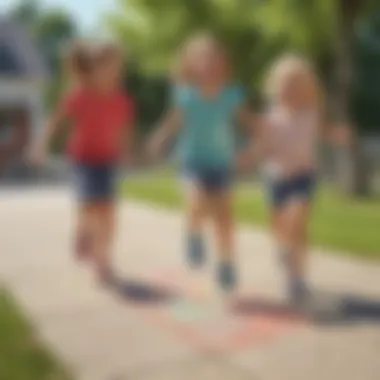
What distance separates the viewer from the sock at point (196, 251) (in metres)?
2.26

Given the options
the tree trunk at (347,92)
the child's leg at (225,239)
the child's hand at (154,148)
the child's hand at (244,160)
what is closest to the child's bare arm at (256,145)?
the child's hand at (244,160)

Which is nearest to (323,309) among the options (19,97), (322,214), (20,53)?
(322,214)

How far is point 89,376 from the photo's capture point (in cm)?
157

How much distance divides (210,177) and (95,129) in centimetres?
32

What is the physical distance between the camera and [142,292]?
2.14 meters

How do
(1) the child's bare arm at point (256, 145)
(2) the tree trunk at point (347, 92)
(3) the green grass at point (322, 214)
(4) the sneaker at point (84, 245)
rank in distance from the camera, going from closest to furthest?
(1) the child's bare arm at point (256, 145) → (4) the sneaker at point (84, 245) → (3) the green grass at point (322, 214) → (2) the tree trunk at point (347, 92)

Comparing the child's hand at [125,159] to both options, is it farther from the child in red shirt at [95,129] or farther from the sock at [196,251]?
the sock at [196,251]

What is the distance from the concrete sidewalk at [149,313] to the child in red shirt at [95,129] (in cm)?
22

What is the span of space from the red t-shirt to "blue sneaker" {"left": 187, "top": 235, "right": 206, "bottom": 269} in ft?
1.13

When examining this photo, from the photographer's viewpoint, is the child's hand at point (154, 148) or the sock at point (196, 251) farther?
the sock at point (196, 251)

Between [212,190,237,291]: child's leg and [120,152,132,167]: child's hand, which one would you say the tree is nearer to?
[120,152,132,167]: child's hand

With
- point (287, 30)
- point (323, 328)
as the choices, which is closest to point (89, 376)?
point (323, 328)

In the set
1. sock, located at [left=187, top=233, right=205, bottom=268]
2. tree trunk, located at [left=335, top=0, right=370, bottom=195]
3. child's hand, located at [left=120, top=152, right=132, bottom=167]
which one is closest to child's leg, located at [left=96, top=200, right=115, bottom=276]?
child's hand, located at [left=120, top=152, right=132, bottom=167]

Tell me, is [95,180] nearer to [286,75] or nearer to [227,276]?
[227,276]
